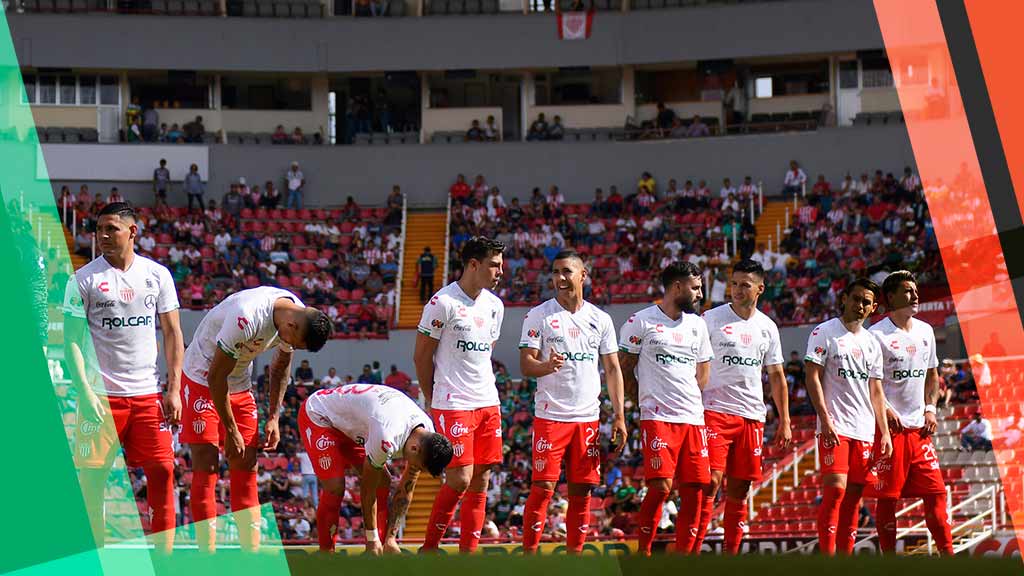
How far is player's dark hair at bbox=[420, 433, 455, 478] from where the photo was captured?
902 centimetres

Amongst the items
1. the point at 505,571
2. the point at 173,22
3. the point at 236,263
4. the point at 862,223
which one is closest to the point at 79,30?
the point at 173,22

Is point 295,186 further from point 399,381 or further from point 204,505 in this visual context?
point 204,505

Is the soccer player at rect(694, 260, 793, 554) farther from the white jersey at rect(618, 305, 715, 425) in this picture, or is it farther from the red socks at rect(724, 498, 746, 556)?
the white jersey at rect(618, 305, 715, 425)

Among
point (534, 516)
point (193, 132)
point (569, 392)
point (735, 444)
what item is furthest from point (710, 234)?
point (534, 516)

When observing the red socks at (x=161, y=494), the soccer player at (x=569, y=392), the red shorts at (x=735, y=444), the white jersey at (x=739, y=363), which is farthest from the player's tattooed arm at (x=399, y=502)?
the white jersey at (x=739, y=363)

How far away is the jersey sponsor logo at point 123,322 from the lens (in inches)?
403

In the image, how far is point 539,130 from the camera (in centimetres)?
4003

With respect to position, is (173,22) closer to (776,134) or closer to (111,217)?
(776,134)

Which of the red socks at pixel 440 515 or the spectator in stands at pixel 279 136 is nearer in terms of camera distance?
the red socks at pixel 440 515

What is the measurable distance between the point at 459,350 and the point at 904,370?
4.68 metres

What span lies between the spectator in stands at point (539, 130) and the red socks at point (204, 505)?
30.4 meters

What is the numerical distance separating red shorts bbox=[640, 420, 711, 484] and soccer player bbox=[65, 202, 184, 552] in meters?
4.35

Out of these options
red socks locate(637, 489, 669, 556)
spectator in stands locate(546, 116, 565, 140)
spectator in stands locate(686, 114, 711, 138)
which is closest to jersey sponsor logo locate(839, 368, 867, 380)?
red socks locate(637, 489, 669, 556)

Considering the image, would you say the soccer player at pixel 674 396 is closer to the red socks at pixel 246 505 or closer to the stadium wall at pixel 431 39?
the red socks at pixel 246 505
